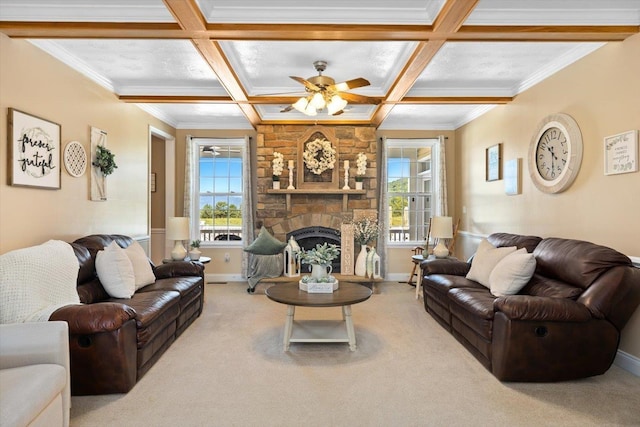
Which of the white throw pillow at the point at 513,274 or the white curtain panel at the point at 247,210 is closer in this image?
the white throw pillow at the point at 513,274

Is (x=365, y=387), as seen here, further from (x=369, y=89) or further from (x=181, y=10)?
(x=369, y=89)

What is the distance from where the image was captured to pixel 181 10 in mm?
→ 2633

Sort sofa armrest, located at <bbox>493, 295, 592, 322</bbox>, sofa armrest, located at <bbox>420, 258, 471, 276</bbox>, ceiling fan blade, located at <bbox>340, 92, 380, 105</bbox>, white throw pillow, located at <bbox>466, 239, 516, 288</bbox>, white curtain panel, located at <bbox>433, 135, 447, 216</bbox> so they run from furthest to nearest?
1. white curtain panel, located at <bbox>433, 135, 447, 216</bbox>
2. sofa armrest, located at <bbox>420, 258, 471, 276</bbox>
3. ceiling fan blade, located at <bbox>340, 92, 380, 105</bbox>
4. white throw pillow, located at <bbox>466, 239, 516, 288</bbox>
5. sofa armrest, located at <bbox>493, 295, 592, 322</bbox>

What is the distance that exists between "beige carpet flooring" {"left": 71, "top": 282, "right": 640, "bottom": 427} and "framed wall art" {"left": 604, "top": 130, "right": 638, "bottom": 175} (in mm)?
1581

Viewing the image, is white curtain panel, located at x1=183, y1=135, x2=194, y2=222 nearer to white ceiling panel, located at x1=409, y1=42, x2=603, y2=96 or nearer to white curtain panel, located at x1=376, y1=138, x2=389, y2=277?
white curtain panel, located at x1=376, y1=138, x2=389, y2=277

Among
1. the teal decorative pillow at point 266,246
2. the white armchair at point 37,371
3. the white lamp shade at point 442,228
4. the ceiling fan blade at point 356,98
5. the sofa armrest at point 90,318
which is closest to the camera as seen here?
the white armchair at point 37,371

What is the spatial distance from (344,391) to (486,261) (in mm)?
2139

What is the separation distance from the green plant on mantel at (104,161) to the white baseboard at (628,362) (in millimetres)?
5156

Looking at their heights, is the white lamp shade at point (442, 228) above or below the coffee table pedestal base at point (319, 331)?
above

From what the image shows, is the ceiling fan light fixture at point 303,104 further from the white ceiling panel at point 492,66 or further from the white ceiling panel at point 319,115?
the white ceiling panel at point 319,115

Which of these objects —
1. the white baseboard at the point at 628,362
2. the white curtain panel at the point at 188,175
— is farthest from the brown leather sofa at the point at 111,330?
the white baseboard at the point at 628,362

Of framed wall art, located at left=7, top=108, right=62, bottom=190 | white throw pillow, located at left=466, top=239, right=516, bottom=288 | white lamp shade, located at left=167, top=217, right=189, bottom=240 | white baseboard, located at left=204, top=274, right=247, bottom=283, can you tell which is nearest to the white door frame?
white baseboard, located at left=204, top=274, right=247, bottom=283

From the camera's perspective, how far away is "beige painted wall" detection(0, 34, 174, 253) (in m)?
3.05

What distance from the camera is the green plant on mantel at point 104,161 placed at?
14.0ft
